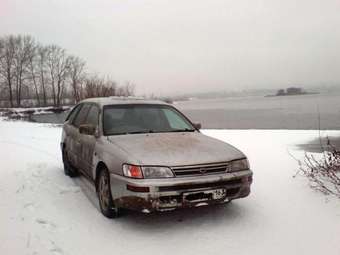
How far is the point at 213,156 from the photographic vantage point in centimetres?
430

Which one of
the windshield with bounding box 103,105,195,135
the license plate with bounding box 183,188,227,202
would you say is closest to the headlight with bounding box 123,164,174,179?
the license plate with bounding box 183,188,227,202

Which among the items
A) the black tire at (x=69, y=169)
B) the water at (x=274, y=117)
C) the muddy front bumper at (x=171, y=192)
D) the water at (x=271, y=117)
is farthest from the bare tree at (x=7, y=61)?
the muddy front bumper at (x=171, y=192)

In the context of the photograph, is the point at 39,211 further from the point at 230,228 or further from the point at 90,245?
the point at 230,228

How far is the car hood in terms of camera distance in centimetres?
412

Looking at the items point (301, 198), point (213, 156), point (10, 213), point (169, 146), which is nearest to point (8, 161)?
point (10, 213)

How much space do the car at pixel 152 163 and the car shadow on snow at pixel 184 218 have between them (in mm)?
259

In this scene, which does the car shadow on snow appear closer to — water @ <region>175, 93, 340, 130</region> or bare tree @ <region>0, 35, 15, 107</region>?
water @ <region>175, 93, 340, 130</region>

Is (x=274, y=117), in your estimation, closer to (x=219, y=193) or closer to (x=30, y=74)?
(x=219, y=193)

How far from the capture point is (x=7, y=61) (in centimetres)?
6931

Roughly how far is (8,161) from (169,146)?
506 cm

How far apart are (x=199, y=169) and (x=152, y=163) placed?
0.55 meters

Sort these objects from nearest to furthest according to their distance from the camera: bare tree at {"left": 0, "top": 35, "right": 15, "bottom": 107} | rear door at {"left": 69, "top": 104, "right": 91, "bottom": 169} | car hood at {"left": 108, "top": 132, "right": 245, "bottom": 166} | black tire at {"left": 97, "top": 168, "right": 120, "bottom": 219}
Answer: car hood at {"left": 108, "top": 132, "right": 245, "bottom": 166} < black tire at {"left": 97, "top": 168, "right": 120, "bottom": 219} < rear door at {"left": 69, "top": 104, "right": 91, "bottom": 169} < bare tree at {"left": 0, "top": 35, "right": 15, "bottom": 107}

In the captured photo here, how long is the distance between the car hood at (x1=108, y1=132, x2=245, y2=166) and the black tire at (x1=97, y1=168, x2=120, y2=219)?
0.46m

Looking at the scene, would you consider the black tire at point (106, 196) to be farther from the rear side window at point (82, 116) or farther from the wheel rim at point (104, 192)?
the rear side window at point (82, 116)
